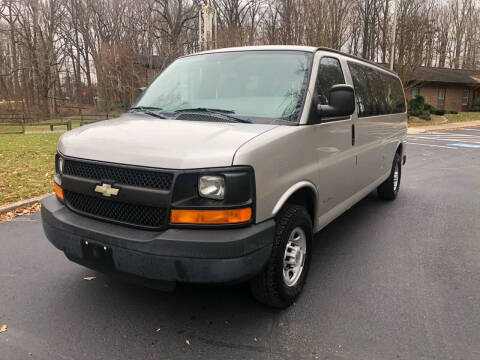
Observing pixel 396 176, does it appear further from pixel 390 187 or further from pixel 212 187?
pixel 212 187

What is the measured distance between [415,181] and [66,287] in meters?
7.01

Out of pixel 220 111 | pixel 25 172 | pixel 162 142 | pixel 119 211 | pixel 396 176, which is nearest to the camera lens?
pixel 162 142

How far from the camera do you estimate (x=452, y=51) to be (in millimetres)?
49562

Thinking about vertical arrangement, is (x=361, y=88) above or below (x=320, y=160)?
above

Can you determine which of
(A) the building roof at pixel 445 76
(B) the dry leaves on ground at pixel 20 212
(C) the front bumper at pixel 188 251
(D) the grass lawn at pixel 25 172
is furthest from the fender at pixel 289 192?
(A) the building roof at pixel 445 76

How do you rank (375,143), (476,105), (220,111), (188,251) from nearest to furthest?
(188,251) → (220,111) → (375,143) → (476,105)

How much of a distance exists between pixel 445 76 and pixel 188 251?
137 ft

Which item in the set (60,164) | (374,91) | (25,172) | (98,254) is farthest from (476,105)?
(98,254)

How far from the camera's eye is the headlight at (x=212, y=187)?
2.41m

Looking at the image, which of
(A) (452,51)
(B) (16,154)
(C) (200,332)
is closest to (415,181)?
(C) (200,332)

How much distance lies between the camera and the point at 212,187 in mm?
2416

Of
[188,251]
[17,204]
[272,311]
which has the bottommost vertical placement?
[272,311]

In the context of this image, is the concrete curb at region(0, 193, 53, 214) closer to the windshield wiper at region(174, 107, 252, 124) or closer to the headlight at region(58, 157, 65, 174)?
the headlight at region(58, 157, 65, 174)

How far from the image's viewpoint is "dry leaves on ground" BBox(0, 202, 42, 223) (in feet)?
18.0
